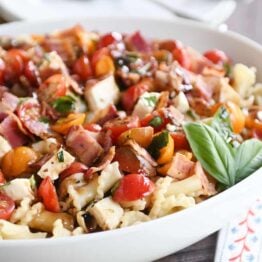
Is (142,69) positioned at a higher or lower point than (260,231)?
higher

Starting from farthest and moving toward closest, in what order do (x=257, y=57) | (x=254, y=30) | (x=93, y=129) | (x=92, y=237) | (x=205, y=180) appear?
(x=254, y=30) < (x=257, y=57) < (x=93, y=129) < (x=205, y=180) < (x=92, y=237)

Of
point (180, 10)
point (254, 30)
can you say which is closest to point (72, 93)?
point (180, 10)

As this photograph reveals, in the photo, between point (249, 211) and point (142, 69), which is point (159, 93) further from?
point (249, 211)

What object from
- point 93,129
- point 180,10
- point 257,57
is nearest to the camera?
Answer: point 93,129

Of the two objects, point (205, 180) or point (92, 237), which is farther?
point (205, 180)

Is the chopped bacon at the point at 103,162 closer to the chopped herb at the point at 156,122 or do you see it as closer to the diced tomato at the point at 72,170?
the diced tomato at the point at 72,170

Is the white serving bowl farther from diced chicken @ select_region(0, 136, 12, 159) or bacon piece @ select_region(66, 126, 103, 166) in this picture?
diced chicken @ select_region(0, 136, 12, 159)

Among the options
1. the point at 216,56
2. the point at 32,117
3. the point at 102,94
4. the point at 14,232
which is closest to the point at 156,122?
the point at 102,94

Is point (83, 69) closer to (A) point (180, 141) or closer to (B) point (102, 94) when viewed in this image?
(B) point (102, 94)
